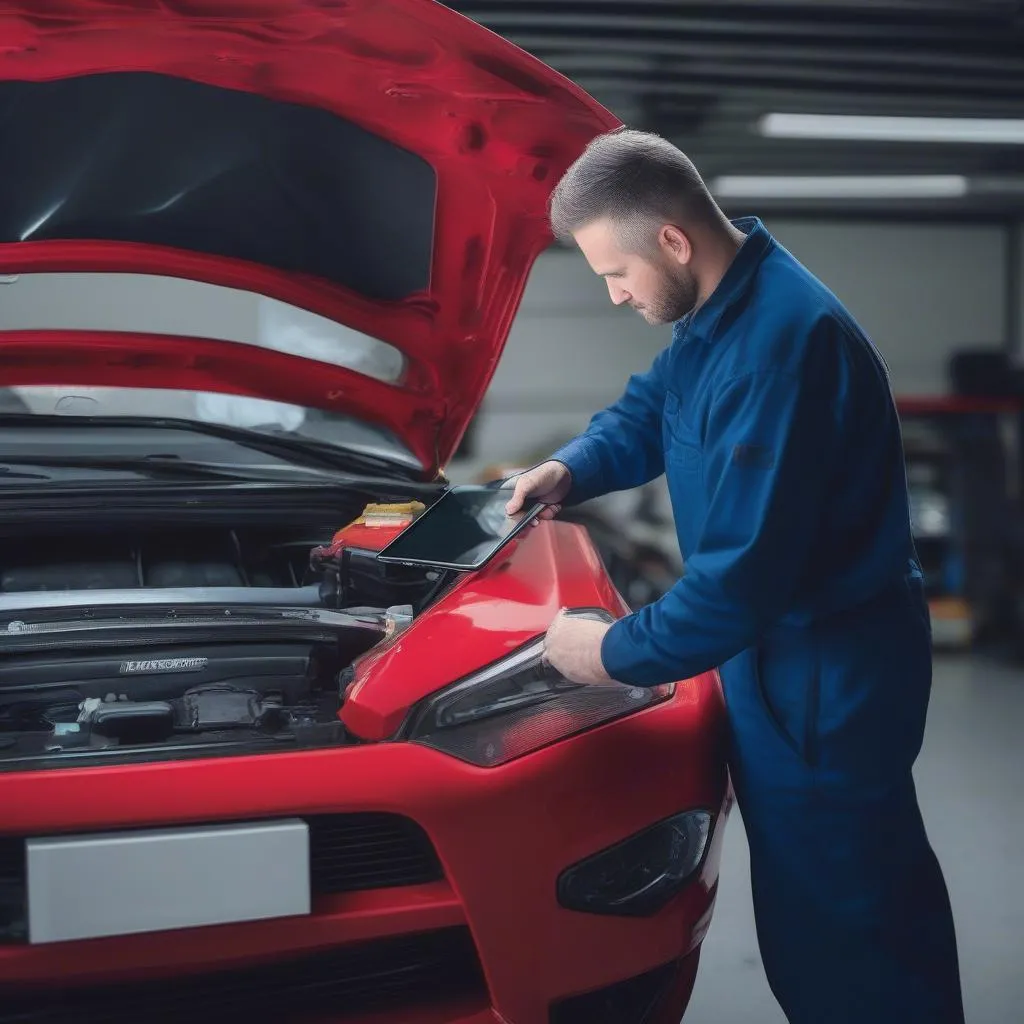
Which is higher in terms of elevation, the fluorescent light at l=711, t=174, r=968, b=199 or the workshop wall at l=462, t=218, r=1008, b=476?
the fluorescent light at l=711, t=174, r=968, b=199

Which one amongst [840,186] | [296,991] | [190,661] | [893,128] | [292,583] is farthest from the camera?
[840,186]

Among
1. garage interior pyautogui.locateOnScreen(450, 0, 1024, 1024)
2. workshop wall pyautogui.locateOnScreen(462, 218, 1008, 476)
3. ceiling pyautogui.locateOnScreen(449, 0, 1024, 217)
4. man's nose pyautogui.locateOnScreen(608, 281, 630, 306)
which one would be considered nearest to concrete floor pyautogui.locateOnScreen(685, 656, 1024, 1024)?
garage interior pyautogui.locateOnScreen(450, 0, 1024, 1024)

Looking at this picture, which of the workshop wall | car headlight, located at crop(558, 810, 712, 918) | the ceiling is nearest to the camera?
car headlight, located at crop(558, 810, 712, 918)

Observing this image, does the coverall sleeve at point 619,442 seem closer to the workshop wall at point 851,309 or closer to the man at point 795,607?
the man at point 795,607

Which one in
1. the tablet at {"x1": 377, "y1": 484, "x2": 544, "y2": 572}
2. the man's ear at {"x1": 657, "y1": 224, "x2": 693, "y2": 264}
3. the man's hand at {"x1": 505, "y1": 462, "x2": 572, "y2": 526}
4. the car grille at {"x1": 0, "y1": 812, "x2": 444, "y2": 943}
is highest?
the man's ear at {"x1": 657, "y1": 224, "x2": 693, "y2": 264}

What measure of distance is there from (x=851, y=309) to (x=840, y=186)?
1598mm

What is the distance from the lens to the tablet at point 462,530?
1451 mm

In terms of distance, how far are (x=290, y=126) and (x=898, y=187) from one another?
660 cm

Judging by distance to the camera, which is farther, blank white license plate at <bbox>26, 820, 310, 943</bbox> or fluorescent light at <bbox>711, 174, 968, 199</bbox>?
fluorescent light at <bbox>711, 174, 968, 199</bbox>

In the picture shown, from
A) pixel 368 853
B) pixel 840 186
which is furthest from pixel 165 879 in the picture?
pixel 840 186

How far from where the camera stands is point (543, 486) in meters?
1.49

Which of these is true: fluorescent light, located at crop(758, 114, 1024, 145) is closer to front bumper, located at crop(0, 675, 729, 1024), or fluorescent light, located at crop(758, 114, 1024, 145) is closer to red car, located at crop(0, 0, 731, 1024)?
red car, located at crop(0, 0, 731, 1024)

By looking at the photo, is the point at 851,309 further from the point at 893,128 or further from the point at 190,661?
the point at 190,661

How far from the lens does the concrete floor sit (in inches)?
70.6
